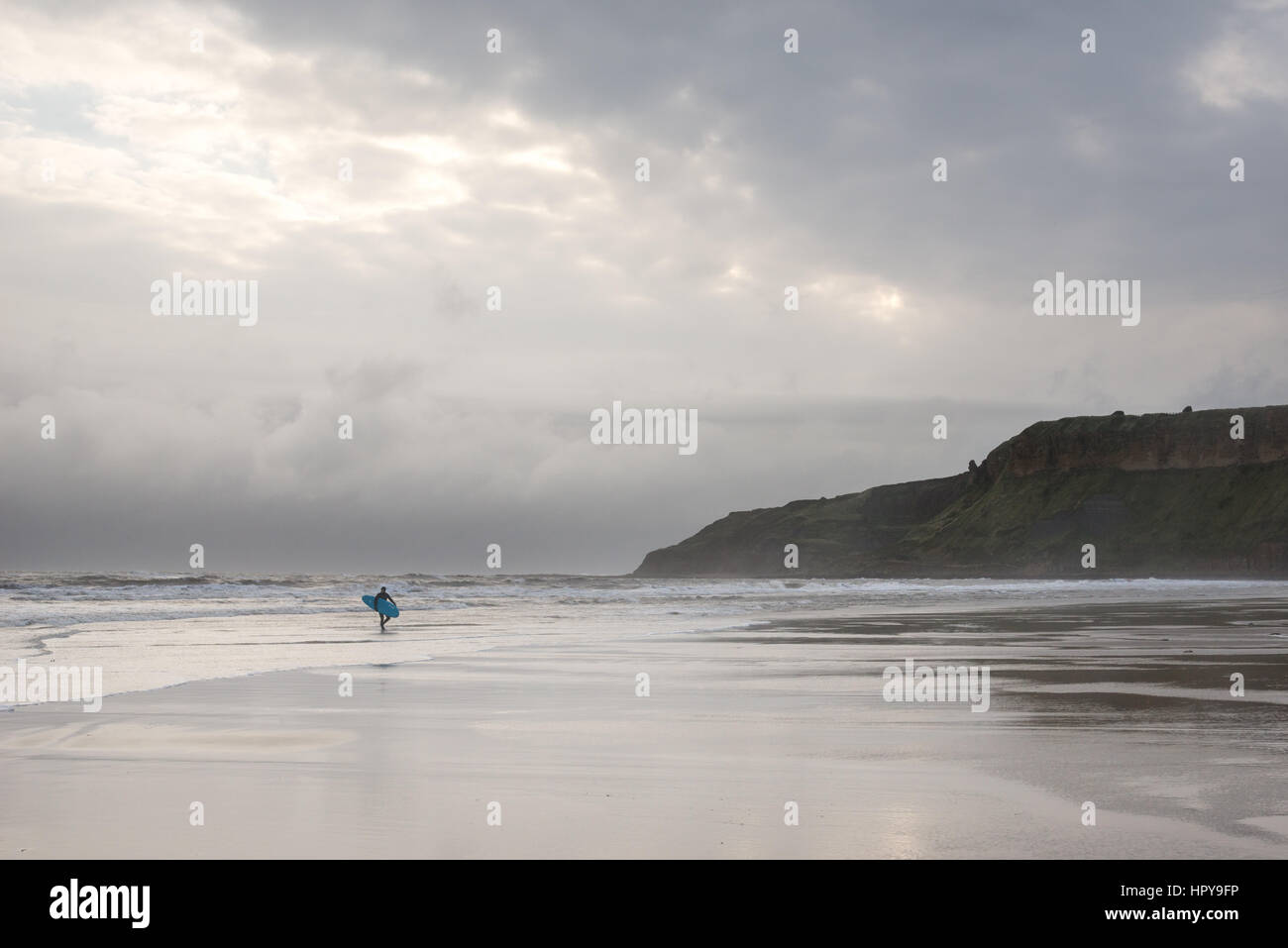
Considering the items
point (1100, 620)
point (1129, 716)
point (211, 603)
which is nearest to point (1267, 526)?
point (1100, 620)

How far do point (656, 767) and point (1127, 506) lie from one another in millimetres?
157830

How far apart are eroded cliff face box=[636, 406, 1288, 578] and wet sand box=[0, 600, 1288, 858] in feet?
435

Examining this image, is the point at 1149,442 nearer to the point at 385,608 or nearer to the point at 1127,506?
the point at 1127,506

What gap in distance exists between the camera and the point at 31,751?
26.9 feet

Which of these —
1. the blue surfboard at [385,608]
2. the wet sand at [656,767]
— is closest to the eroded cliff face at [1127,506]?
the blue surfboard at [385,608]

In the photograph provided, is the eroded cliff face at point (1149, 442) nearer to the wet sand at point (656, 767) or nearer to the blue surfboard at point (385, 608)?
the blue surfboard at point (385, 608)

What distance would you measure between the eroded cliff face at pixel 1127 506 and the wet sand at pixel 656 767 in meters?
133

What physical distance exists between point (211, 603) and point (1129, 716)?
37.2 meters

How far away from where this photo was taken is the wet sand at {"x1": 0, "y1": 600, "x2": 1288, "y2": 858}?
5.54m

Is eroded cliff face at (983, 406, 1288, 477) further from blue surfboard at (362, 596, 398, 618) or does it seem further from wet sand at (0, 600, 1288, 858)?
wet sand at (0, 600, 1288, 858)
